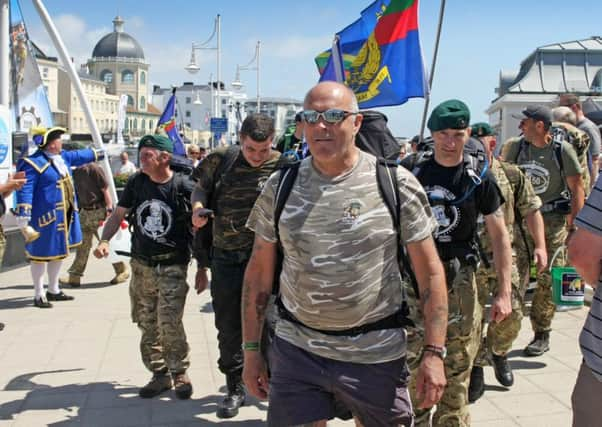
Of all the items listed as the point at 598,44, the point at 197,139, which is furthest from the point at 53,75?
the point at 598,44

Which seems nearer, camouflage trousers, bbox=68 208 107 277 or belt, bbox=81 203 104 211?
camouflage trousers, bbox=68 208 107 277

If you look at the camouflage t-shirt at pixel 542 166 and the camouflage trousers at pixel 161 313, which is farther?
the camouflage t-shirt at pixel 542 166

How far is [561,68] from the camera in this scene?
30.0m

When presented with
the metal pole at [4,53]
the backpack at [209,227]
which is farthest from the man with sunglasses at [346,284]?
the metal pole at [4,53]

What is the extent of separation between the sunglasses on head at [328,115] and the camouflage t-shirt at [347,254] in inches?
7.7

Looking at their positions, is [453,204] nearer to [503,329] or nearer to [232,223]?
[232,223]

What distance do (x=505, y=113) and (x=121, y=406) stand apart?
23.6 meters

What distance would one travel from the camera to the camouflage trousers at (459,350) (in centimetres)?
362

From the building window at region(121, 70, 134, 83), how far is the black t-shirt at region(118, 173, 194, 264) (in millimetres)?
172530

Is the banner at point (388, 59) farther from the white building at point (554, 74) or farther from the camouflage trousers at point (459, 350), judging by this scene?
the white building at point (554, 74)

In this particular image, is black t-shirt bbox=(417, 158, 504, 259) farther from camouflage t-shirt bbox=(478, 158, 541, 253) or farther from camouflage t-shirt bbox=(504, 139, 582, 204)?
camouflage t-shirt bbox=(504, 139, 582, 204)

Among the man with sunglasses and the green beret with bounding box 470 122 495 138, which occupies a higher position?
the green beret with bounding box 470 122 495 138

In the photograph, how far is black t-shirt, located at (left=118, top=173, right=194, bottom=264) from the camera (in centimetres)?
502

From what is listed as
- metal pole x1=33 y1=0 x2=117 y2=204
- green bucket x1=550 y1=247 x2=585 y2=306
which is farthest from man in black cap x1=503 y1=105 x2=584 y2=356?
metal pole x1=33 y1=0 x2=117 y2=204
